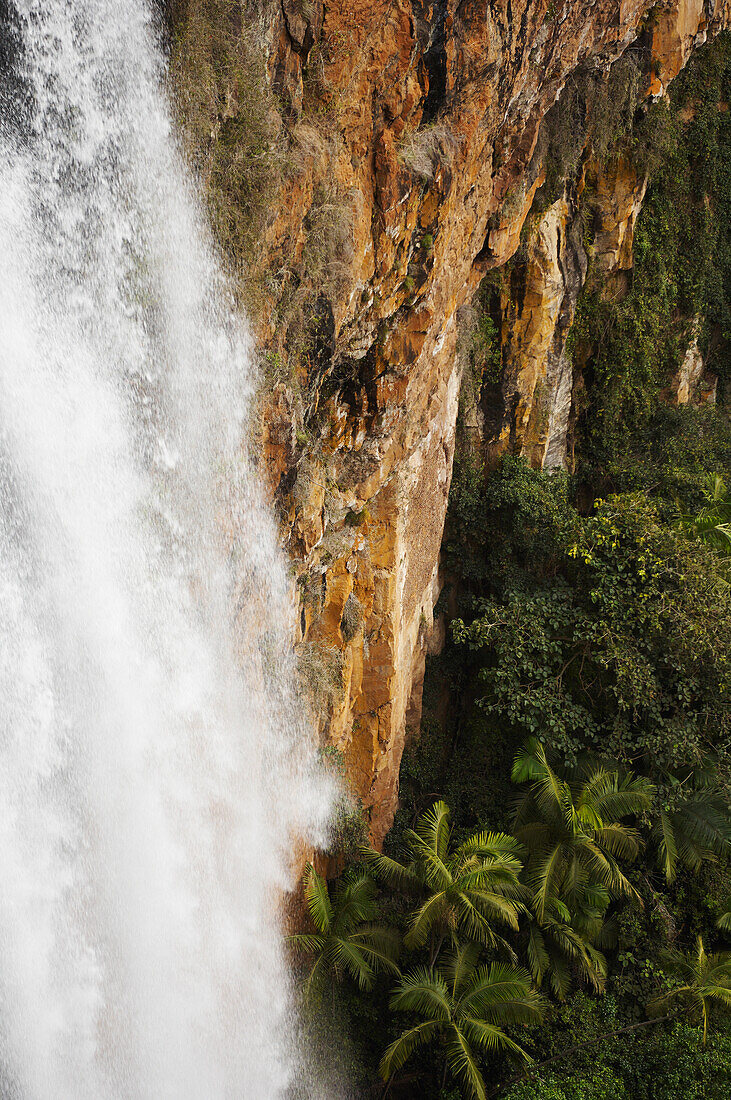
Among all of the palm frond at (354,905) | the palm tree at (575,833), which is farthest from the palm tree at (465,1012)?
the palm tree at (575,833)

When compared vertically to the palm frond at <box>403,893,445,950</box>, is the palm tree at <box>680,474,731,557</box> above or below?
above

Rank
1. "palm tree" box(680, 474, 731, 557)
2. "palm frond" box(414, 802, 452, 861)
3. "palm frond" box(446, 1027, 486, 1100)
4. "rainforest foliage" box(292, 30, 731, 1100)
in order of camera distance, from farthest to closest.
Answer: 1. "palm tree" box(680, 474, 731, 557)
2. "palm frond" box(414, 802, 452, 861)
3. "rainforest foliage" box(292, 30, 731, 1100)
4. "palm frond" box(446, 1027, 486, 1100)

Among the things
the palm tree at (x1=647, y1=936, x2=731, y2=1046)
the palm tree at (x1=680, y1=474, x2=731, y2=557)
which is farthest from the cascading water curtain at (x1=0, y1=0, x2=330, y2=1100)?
the palm tree at (x1=680, y1=474, x2=731, y2=557)

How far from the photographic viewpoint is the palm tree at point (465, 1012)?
6.24 metres

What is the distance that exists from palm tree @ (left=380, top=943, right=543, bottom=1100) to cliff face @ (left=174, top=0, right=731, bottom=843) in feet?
7.54

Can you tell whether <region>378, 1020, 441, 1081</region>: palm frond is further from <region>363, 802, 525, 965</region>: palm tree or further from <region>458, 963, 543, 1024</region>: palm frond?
<region>363, 802, 525, 965</region>: palm tree

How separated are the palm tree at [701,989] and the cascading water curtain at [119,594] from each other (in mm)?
4373

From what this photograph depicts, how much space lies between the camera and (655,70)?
10.1m

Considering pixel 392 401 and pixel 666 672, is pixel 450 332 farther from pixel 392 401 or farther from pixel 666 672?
pixel 666 672

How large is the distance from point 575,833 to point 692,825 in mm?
2057

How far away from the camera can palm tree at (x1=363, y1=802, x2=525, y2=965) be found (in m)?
6.71

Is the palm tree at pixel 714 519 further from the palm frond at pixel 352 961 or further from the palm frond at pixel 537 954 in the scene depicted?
the palm frond at pixel 352 961

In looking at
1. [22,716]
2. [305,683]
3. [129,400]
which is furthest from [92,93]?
[305,683]

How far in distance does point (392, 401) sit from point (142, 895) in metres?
4.93
